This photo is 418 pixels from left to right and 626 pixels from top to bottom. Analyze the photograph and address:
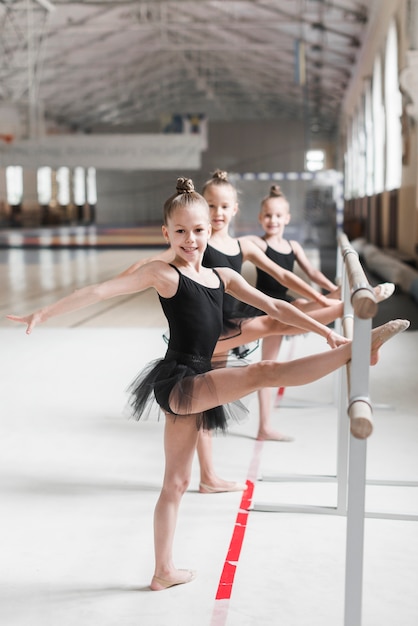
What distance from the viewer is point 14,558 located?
9.77 ft

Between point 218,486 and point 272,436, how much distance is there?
0.88 m

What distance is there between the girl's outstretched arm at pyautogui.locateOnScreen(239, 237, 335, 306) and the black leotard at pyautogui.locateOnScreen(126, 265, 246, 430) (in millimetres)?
1014

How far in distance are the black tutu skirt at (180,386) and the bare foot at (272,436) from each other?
1.58 meters

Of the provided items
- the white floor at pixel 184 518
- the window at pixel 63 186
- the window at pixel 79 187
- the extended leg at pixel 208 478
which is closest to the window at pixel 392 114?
the white floor at pixel 184 518

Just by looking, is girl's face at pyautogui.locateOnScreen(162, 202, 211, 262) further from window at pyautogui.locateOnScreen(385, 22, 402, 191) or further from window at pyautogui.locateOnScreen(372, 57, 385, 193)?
window at pyautogui.locateOnScreen(372, 57, 385, 193)

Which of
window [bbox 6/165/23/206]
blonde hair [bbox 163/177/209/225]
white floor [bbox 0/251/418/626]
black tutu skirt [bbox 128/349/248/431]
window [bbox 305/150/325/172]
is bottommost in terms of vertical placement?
white floor [bbox 0/251/418/626]

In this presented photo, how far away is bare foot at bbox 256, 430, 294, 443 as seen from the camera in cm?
446

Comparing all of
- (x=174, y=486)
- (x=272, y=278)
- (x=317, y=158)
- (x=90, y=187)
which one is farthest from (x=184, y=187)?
(x=317, y=158)

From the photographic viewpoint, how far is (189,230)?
107 inches

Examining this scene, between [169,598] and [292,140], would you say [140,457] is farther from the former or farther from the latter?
[292,140]

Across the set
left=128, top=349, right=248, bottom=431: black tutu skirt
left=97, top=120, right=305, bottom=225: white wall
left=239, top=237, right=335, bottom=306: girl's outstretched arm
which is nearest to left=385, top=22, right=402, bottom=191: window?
left=239, top=237, right=335, bottom=306: girl's outstretched arm

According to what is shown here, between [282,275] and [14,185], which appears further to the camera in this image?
[14,185]

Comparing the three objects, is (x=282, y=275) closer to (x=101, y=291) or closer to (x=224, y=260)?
(x=224, y=260)

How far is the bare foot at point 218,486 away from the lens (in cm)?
364
